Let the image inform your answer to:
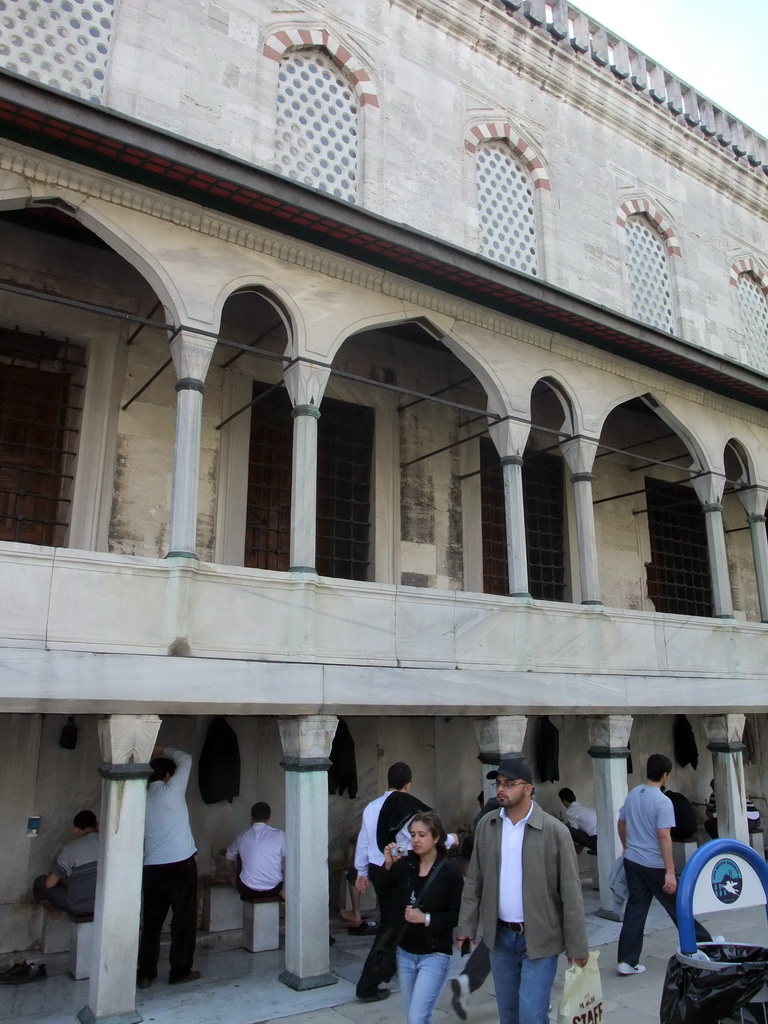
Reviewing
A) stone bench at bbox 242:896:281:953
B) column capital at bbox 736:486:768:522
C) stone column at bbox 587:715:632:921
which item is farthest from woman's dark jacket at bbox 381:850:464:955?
column capital at bbox 736:486:768:522

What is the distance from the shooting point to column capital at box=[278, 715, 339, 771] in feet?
23.4

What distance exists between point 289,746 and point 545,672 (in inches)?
116

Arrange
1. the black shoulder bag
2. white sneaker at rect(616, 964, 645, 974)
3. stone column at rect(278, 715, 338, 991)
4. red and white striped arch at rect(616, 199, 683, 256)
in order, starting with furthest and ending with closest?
red and white striped arch at rect(616, 199, 683, 256), stone column at rect(278, 715, 338, 991), white sneaker at rect(616, 964, 645, 974), the black shoulder bag

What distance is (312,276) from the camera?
8156 millimetres

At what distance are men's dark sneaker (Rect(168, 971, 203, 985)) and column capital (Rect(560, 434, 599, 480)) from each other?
6.40 metres

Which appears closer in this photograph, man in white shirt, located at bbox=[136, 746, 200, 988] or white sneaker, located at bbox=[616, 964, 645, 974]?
white sneaker, located at bbox=[616, 964, 645, 974]

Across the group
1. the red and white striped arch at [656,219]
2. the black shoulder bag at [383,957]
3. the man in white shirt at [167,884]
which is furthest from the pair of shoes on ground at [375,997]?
the red and white striped arch at [656,219]

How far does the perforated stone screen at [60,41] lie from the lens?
23.9ft

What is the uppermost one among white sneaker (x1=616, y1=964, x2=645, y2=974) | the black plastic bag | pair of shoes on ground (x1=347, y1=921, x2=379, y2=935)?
the black plastic bag

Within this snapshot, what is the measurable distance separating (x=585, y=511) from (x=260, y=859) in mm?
5132

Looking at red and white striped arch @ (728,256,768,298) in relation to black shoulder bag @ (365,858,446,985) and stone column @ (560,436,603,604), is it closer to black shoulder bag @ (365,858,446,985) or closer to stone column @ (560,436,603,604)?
stone column @ (560,436,603,604)

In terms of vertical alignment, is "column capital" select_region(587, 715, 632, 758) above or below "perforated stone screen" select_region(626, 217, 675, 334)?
below

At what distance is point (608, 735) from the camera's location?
9.23m

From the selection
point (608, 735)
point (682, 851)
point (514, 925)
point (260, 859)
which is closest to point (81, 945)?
point (260, 859)
